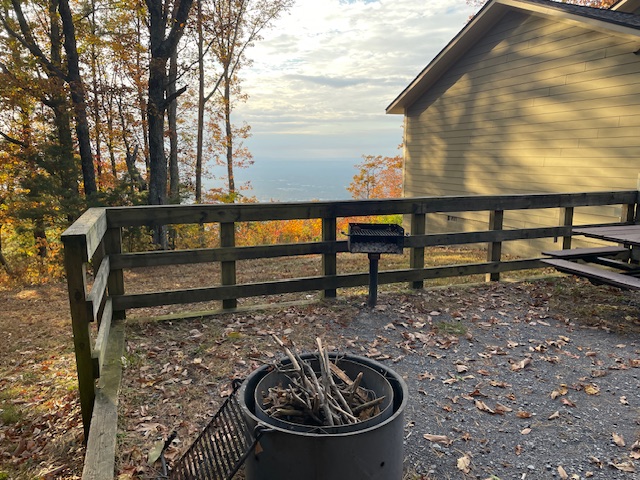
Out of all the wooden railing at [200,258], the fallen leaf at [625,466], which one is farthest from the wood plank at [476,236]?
the fallen leaf at [625,466]

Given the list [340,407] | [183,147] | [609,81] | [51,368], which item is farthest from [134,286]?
[183,147]

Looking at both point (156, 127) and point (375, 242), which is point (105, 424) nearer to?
point (375, 242)

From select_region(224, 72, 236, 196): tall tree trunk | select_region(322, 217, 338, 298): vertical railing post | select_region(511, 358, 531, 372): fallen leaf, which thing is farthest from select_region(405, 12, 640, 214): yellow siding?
select_region(224, 72, 236, 196): tall tree trunk

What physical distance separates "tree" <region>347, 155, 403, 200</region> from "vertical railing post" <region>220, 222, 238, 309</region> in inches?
1078

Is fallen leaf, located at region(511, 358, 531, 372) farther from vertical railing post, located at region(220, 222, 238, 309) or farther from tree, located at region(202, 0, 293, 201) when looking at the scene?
tree, located at region(202, 0, 293, 201)

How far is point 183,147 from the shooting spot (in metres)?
24.2

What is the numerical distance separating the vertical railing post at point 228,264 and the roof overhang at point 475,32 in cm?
738

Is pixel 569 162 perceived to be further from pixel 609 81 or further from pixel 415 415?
pixel 415 415

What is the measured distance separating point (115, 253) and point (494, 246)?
4.99 m

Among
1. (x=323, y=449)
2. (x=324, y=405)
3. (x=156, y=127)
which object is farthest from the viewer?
(x=156, y=127)

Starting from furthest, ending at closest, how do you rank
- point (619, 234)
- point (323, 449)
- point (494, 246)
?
point (494, 246) < point (619, 234) < point (323, 449)

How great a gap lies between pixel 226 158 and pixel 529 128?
19.3 metres

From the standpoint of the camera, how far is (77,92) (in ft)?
42.6

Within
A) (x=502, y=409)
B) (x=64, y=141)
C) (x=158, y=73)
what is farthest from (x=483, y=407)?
(x=64, y=141)
